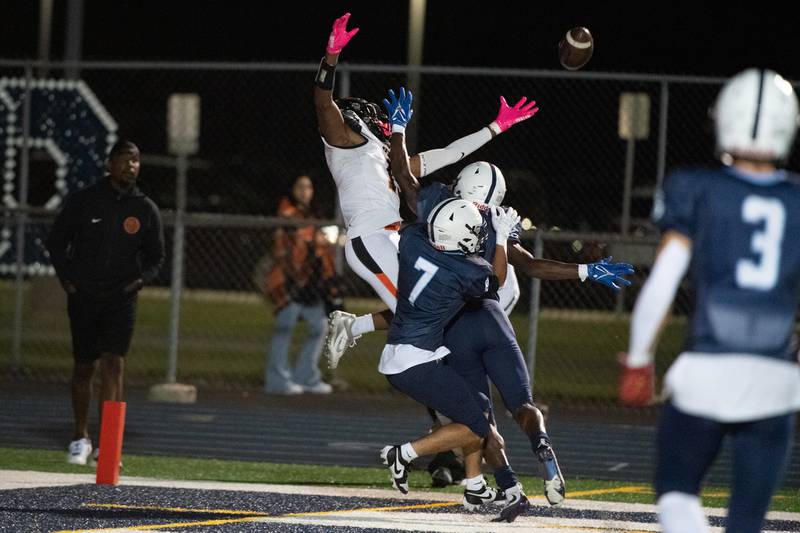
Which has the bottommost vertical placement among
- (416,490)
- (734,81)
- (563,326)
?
(563,326)

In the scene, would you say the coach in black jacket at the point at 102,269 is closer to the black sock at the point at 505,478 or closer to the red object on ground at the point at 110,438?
the red object on ground at the point at 110,438

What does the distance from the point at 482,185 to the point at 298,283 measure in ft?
16.8

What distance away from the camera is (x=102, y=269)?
29.8 ft

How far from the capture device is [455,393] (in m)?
7.06

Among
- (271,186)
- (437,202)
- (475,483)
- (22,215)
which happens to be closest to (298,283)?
(22,215)

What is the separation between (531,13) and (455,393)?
31.6 m

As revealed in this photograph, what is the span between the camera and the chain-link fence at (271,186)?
1341 centimetres

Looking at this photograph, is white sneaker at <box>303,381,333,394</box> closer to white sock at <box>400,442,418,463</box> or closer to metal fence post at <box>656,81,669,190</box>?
metal fence post at <box>656,81,669,190</box>

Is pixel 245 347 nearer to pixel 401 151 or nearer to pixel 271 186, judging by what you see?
pixel 401 151

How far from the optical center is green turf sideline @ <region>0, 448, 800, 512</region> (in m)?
8.37

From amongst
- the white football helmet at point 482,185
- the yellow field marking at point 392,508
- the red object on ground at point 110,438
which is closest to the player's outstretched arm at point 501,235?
the white football helmet at point 482,185

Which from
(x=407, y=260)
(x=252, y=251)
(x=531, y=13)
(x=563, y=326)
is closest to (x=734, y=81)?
(x=407, y=260)

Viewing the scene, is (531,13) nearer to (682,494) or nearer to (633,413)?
(633,413)

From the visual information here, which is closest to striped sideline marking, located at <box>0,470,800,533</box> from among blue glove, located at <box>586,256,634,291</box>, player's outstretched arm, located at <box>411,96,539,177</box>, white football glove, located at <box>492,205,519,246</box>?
blue glove, located at <box>586,256,634,291</box>
